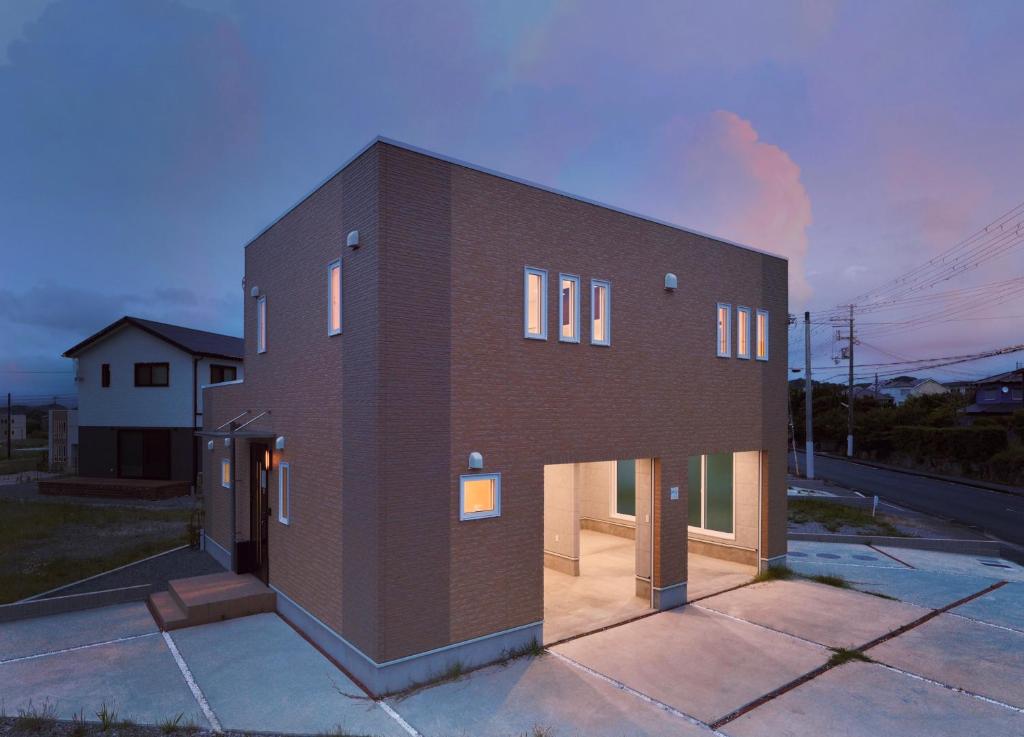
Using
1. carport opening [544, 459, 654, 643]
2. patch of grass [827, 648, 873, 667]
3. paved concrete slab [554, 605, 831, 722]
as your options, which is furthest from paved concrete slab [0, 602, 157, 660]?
patch of grass [827, 648, 873, 667]

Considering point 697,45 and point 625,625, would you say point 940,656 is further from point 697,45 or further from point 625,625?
point 697,45

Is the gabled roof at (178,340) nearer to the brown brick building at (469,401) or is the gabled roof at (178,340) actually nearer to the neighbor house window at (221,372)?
the neighbor house window at (221,372)

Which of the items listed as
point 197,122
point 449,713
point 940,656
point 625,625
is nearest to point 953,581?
point 940,656

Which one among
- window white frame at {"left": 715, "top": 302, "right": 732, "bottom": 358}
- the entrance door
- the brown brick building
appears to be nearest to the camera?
the brown brick building

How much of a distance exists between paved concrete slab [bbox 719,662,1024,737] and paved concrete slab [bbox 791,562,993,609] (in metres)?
3.86

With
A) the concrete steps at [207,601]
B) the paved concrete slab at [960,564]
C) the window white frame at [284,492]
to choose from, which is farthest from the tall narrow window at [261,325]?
the paved concrete slab at [960,564]

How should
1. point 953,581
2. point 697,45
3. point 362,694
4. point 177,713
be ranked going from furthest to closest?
point 697,45
point 953,581
point 362,694
point 177,713

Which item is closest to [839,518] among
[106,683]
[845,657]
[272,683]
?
[845,657]

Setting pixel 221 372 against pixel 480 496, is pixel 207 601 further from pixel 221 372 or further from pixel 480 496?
pixel 221 372

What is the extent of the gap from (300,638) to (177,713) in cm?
214

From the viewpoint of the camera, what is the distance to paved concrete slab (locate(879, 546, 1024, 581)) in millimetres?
11609

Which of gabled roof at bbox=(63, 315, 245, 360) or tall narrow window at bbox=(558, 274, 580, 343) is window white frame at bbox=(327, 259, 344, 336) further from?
gabled roof at bbox=(63, 315, 245, 360)

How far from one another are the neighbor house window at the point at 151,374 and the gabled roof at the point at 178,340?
1420 millimetres

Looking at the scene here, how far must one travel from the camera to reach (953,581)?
10.8 m
